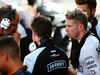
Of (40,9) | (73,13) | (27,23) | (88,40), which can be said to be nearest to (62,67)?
(88,40)

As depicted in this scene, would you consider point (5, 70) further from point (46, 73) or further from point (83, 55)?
point (83, 55)

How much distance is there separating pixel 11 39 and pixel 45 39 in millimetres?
535

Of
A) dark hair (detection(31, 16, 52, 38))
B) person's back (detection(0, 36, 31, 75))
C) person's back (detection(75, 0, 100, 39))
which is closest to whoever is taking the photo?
person's back (detection(0, 36, 31, 75))

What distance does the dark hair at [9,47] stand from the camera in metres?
1.77

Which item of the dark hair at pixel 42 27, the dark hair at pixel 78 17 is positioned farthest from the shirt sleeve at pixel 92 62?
the dark hair at pixel 42 27

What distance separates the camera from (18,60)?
179 centimetres

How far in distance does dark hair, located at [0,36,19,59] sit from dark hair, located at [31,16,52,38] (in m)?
0.54

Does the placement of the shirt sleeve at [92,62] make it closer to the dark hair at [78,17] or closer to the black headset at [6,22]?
the dark hair at [78,17]

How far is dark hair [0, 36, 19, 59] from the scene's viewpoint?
5.82ft

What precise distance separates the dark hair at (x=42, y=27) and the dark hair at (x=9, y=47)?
0.54m

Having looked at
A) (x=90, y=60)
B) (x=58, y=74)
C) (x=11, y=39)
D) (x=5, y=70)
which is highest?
(x=11, y=39)

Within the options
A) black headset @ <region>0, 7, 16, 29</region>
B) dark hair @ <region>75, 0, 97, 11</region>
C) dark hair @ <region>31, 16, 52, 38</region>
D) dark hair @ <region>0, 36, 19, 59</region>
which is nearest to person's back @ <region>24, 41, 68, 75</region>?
dark hair @ <region>31, 16, 52, 38</region>

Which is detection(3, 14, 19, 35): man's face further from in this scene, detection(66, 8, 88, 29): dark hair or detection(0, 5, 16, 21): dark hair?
detection(66, 8, 88, 29): dark hair

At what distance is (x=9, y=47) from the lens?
1.80 metres
